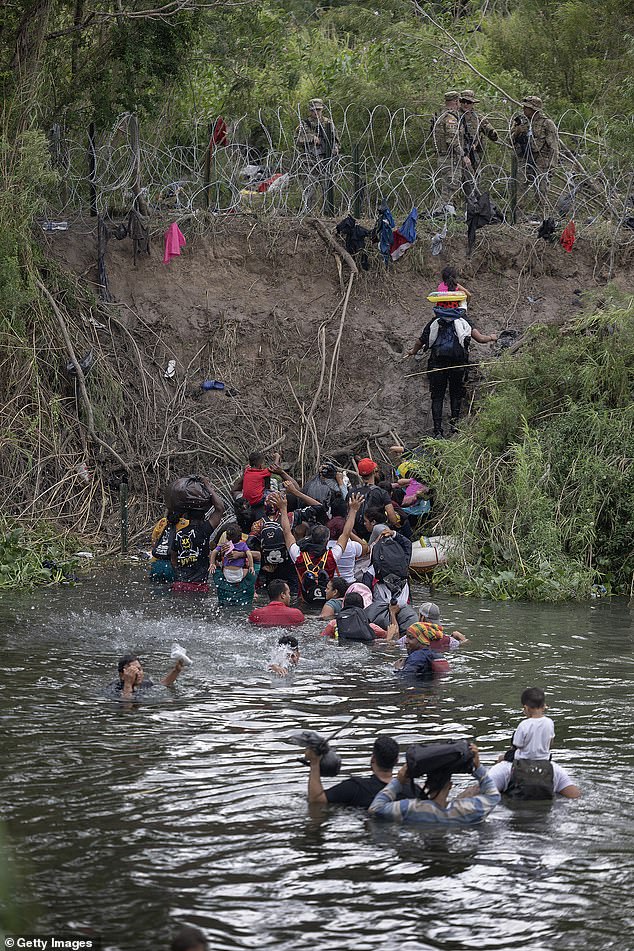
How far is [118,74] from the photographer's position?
19.2m

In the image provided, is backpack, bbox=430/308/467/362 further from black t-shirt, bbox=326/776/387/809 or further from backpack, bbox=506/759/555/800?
black t-shirt, bbox=326/776/387/809

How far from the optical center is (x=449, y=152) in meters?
20.1

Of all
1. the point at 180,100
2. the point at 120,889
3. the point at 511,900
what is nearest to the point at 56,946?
the point at 120,889

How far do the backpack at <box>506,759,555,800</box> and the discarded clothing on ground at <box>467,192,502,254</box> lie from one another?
1369 centimetres

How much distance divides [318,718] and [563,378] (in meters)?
8.54

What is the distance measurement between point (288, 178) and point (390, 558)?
1000 centimetres

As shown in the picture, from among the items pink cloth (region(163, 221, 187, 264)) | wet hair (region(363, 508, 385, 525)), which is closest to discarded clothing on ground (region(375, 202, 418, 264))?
pink cloth (region(163, 221, 187, 264))

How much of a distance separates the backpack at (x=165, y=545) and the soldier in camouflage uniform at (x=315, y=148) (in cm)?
820

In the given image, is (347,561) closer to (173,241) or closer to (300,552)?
(300,552)

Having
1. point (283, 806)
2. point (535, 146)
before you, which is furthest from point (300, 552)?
point (535, 146)

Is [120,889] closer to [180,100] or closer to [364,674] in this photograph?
[364,674]

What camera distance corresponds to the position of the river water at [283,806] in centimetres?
595

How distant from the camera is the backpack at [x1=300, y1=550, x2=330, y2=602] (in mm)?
13930

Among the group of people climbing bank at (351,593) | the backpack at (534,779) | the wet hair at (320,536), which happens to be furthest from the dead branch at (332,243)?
the backpack at (534,779)
